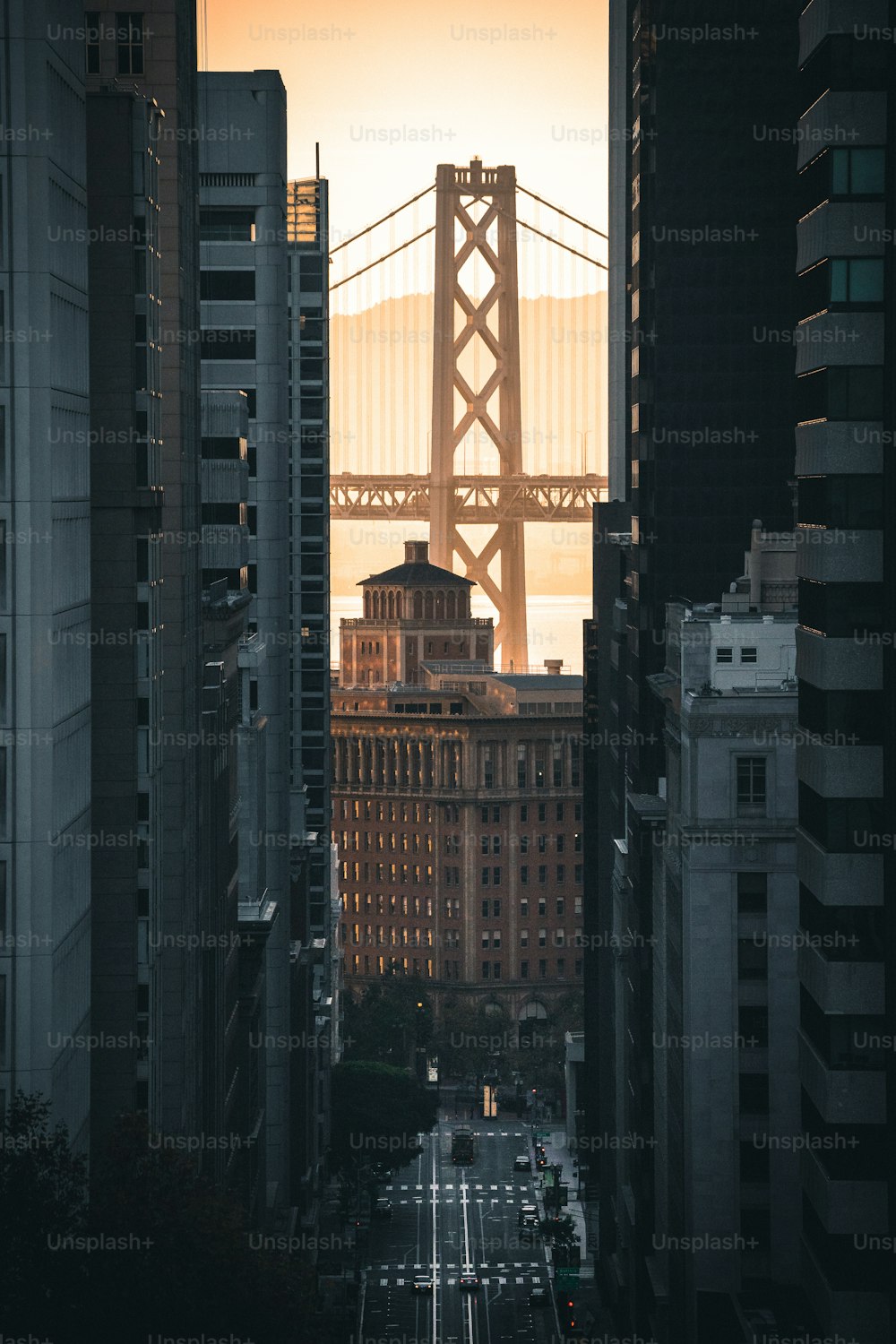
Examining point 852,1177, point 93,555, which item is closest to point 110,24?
point 93,555

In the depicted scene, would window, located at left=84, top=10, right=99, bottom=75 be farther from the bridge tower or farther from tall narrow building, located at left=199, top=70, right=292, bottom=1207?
the bridge tower

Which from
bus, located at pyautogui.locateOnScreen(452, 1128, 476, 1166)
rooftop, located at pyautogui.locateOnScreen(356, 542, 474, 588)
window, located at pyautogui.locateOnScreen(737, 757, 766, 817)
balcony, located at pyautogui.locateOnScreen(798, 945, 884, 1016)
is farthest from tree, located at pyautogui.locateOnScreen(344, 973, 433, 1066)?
balcony, located at pyautogui.locateOnScreen(798, 945, 884, 1016)

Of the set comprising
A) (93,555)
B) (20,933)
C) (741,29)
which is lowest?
(20,933)

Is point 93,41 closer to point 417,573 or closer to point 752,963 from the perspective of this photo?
point 752,963

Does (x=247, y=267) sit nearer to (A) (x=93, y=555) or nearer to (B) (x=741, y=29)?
(B) (x=741, y=29)

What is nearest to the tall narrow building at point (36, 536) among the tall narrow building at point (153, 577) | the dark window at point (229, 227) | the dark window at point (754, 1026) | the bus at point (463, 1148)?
the tall narrow building at point (153, 577)

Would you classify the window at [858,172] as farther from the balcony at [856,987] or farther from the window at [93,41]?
the window at [93,41]

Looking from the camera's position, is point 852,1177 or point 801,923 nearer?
point 852,1177
